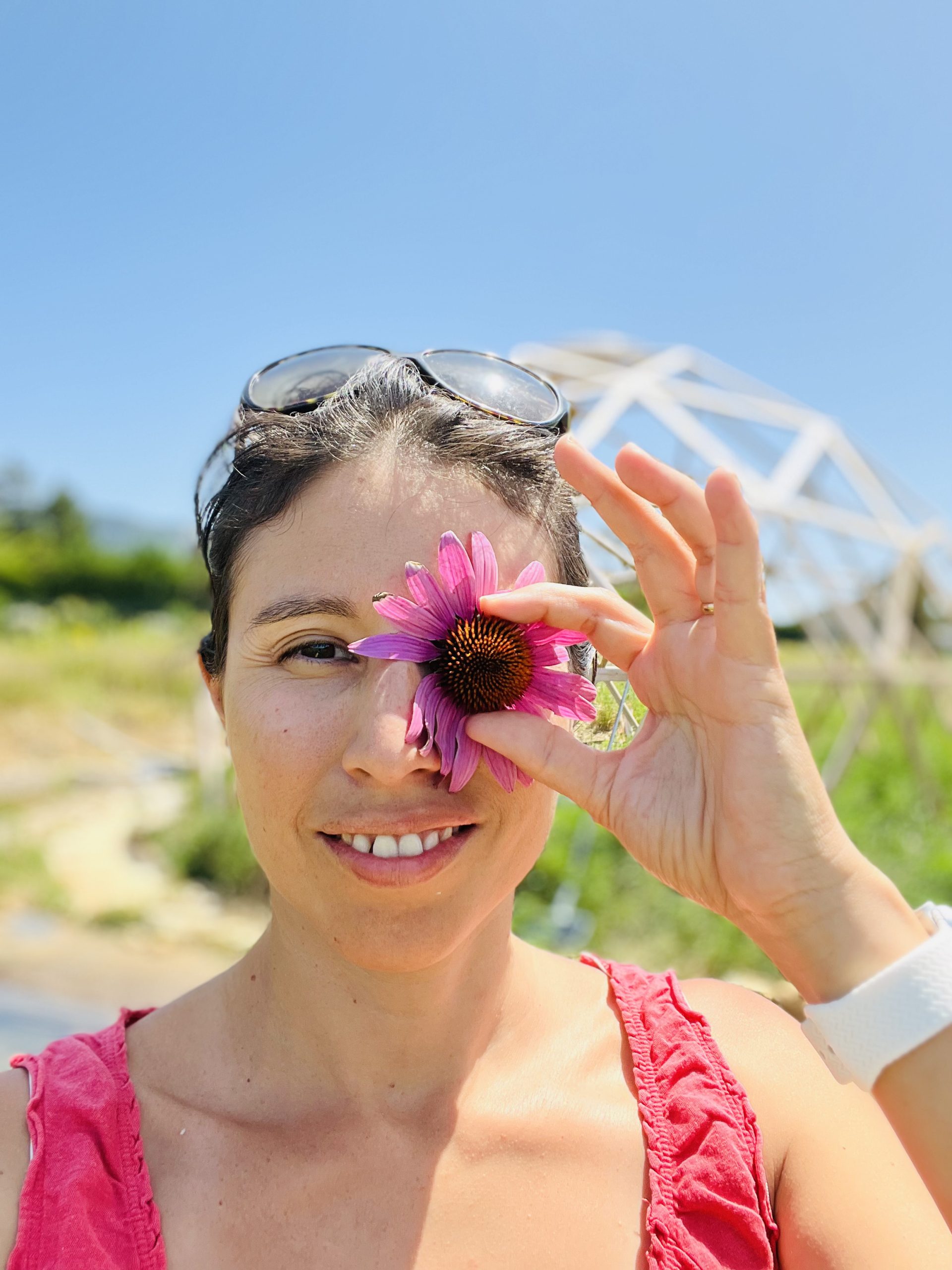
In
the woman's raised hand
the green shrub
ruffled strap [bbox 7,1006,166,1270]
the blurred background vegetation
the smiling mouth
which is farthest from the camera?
the green shrub

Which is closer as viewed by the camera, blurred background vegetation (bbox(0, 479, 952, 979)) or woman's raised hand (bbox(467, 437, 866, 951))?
woman's raised hand (bbox(467, 437, 866, 951))

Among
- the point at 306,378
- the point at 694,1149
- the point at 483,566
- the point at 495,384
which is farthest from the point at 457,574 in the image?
the point at 694,1149

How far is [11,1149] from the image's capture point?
1631 millimetres

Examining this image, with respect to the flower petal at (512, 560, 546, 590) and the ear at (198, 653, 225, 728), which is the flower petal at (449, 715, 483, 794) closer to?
the flower petal at (512, 560, 546, 590)

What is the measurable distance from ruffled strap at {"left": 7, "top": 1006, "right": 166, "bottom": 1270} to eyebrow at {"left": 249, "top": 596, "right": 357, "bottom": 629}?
0.86 metres

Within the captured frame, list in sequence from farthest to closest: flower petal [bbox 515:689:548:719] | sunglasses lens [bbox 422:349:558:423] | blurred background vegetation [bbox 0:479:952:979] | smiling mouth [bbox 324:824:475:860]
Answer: blurred background vegetation [bbox 0:479:952:979] → sunglasses lens [bbox 422:349:558:423] → flower petal [bbox 515:689:548:719] → smiling mouth [bbox 324:824:475:860]

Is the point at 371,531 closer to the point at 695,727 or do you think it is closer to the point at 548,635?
the point at 548,635

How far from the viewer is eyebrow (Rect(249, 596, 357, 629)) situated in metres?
1.71

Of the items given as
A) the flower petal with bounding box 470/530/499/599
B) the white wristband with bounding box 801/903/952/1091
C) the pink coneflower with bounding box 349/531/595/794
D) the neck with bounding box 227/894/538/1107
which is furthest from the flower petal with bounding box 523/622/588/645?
the white wristband with bounding box 801/903/952/1091

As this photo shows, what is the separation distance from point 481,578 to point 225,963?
6.31 m

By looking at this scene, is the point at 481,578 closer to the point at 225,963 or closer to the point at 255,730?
the point at 255,730

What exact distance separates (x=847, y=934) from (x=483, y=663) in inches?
27.1

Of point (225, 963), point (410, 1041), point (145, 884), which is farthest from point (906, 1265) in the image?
point (145, 884)

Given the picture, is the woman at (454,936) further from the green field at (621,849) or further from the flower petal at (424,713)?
the green field at (621,849)
